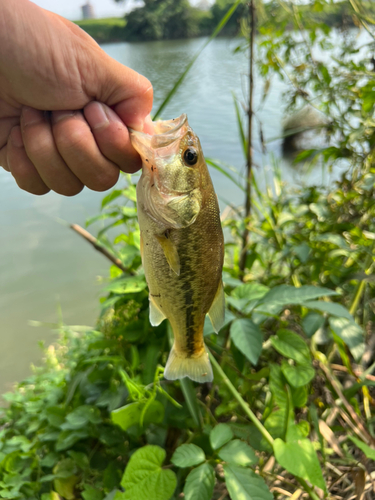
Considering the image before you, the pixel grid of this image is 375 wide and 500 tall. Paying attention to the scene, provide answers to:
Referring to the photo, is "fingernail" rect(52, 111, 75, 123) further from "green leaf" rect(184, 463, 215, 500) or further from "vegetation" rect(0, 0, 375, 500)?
"green leaf" rect(184, 463, 215, 500)

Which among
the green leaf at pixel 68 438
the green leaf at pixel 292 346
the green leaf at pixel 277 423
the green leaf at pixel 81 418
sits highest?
the green leaf at pixel 292 346

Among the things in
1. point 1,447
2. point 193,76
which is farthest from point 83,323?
point 193,76

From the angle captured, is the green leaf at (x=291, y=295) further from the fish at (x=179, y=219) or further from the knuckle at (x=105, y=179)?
the knuckle at (x=105, y=179)

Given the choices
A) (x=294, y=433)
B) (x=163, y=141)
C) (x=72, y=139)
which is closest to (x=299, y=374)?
(x=294, y=433)

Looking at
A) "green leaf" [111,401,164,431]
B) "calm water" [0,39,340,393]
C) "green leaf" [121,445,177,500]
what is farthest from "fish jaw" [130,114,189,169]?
"calm water" [0,39,340,393]

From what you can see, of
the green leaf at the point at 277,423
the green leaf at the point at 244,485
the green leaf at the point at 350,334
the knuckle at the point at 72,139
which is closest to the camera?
the green leaf at the point at 244,485

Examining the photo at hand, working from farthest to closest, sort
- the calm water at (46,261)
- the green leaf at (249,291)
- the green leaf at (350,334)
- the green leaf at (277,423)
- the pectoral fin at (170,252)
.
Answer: the calm water at (46,261) < the green leaf at (249,291) < the green leaf at (350,334) < the green leaf at (277,423) < the pectoral fin at (170,252)

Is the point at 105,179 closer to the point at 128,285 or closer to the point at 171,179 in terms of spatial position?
the point at 171,179

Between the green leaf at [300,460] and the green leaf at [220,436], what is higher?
the green leaf at [220,436]

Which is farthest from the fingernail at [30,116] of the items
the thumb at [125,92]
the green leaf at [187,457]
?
the green leaf at [187,457]
